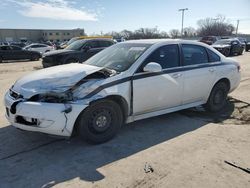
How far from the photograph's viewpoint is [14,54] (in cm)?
2191

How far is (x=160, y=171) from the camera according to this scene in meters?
3.47

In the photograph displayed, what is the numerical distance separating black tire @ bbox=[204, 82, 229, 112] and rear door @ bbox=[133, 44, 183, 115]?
1.08 m

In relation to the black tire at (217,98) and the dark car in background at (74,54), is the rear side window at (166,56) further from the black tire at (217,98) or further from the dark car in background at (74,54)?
the dark car in background at (74,54)

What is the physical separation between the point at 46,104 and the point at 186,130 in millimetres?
2571

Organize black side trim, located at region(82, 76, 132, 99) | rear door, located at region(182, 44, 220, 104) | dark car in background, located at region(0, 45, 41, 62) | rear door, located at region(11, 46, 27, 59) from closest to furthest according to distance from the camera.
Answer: black side trim, located at region(82, 76, 132, 99) < rear door, located at region(182, 44, 220, 104) < dark car in background, located at region(0, 45, 41, 62) < rear door, located at region(11, 46, 27, 59)

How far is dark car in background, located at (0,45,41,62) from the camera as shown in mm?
21547

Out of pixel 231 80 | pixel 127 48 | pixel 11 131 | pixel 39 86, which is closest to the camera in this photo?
pixel 39 86

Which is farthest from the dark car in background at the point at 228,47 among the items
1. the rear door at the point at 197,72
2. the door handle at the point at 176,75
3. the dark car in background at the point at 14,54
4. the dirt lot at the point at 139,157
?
the door handle at the point at 176,75

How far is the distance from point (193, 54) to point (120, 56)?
5.22ft

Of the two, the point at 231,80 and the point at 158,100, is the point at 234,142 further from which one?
the point at 231,80

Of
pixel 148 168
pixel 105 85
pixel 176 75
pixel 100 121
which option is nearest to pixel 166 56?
pixel 176 75

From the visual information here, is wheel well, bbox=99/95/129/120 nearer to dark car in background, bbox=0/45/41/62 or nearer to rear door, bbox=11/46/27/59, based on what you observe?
dark car in background, bbox=0/45/41/62

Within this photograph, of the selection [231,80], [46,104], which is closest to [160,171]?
[46,104]

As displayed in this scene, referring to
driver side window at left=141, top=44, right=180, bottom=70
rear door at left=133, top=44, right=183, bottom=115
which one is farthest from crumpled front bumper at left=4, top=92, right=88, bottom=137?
driver side window at left=141, top=44, right=180, bottom=70
